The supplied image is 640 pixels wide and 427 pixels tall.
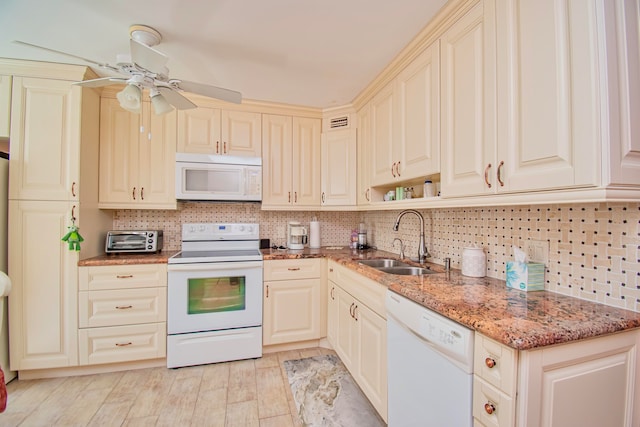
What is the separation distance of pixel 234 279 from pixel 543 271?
2088 millimetres

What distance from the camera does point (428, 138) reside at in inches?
63.5

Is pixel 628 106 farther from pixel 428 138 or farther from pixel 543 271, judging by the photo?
pixel 428 138

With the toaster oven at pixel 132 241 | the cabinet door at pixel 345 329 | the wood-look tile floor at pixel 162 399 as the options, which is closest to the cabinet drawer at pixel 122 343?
the wood-look tile floor at pixel 162 399

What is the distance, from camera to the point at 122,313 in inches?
83.4

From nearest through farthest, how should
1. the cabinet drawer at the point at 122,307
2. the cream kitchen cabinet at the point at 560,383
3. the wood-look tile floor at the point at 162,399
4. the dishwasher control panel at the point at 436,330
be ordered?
1. the cream kitchen cabinet at the point at 560,383
2. the dishwasher control panel at the point at 436,330
3. the wood-look tile floor at the point at 162,399
4. the cabinet drawer at the point at 122,307

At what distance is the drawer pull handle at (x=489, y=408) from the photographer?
32.0 inches

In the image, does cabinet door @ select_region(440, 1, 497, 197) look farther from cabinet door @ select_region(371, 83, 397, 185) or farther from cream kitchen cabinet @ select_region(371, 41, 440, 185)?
cabinet door @ select_region(371, 83, 397, 185)

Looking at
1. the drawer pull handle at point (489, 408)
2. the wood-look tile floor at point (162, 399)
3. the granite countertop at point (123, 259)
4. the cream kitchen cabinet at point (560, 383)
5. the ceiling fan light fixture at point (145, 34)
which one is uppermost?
the ceiling fan light fixture at point (145, 34)

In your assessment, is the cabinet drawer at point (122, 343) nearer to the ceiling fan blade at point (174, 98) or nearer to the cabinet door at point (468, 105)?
the ceiling fan blade at point (174, 98)

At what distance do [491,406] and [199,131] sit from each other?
2.74 metres

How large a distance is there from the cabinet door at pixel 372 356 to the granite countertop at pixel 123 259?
1.62m

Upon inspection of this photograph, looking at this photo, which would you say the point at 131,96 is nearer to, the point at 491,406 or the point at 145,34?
the point at 145,34

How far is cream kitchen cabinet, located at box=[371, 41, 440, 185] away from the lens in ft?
5.13

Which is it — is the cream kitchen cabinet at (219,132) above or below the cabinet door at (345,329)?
above
